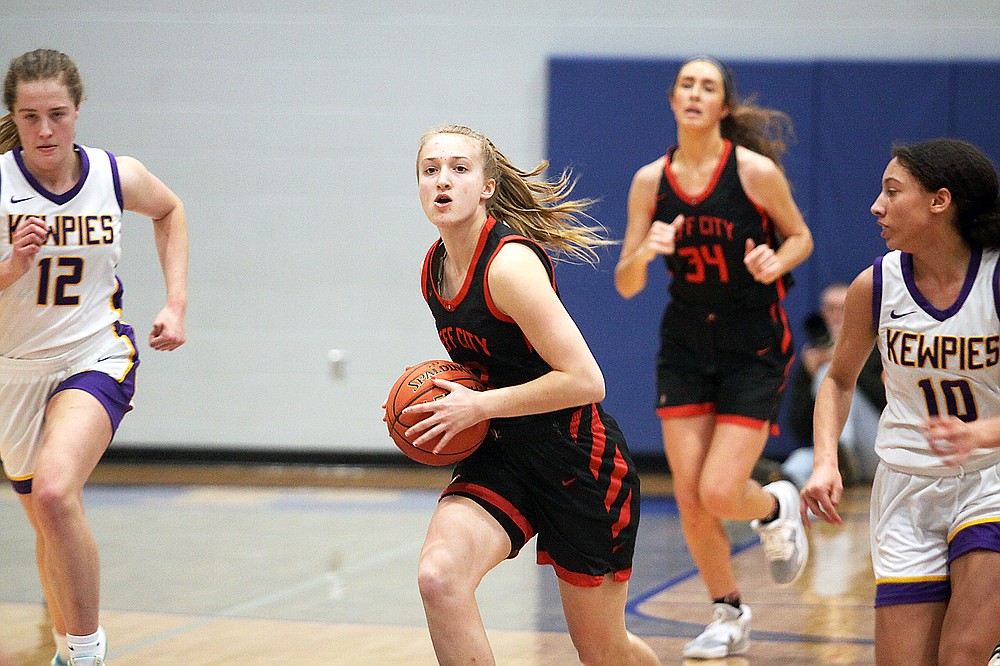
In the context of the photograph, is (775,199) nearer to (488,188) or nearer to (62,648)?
(488,188)

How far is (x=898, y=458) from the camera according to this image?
117 inches

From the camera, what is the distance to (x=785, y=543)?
4469 millimetres

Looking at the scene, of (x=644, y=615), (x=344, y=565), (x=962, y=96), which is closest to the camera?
(x=644, y=615)

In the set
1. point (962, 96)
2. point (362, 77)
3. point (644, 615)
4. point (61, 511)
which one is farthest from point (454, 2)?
point (61, 511)

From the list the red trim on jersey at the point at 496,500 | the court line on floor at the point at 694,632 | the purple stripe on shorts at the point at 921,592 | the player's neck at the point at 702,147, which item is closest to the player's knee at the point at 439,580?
the red trim on jersey at the point at 496,500

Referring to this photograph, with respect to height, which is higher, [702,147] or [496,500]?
[702,147]

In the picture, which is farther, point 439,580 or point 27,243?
point 27,243

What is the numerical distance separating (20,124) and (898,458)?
248cm

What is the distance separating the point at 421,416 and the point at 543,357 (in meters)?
0.31

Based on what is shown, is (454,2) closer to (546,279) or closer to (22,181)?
(22,181)

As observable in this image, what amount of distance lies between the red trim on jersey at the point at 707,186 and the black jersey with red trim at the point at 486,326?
5.40 feet

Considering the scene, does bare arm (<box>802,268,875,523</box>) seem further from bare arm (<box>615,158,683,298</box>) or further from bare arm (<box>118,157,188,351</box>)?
bare arm (<box>118,157,188,351</box>)

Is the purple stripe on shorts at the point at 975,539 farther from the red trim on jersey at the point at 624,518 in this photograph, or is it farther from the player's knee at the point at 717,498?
the player's knee at the point at 717,498

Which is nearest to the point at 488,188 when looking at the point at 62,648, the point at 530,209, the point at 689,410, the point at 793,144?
the point at 530,209
